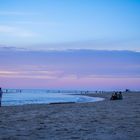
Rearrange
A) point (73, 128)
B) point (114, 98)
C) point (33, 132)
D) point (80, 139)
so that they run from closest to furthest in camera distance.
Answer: point (80, 139) < point (33, 132) < point (73, 128) < point (114, 98)

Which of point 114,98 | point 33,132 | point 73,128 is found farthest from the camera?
point 114,98

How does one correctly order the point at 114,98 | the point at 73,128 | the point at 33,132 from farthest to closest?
the point at 114,98, the point at 73,128, the point at 33,132

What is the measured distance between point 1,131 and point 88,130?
3.34m

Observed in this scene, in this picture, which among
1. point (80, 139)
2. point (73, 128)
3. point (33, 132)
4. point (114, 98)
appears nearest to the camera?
point (80, 139)

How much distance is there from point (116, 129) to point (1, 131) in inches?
176

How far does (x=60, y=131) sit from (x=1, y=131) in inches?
89.0

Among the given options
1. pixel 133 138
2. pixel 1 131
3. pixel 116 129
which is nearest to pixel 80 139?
pixel 133 138

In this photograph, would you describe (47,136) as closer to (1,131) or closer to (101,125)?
(1,131)

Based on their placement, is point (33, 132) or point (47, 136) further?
point (33, 132)

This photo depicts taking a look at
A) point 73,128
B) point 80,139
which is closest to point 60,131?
point 73,128

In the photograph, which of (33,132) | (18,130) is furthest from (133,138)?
(18,130)

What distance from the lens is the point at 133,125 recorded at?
536 inches

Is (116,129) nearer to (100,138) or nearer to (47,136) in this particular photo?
(100,138)

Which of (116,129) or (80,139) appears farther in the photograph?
(116,129)
